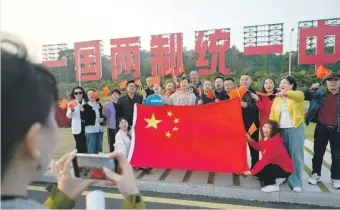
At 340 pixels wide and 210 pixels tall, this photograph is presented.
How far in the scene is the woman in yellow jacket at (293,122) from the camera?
3.77m

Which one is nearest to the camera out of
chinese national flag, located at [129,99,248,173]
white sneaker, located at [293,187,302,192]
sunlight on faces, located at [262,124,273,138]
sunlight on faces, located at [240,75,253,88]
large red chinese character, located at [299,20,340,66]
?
white sneaker, located at [293,187,302,192]

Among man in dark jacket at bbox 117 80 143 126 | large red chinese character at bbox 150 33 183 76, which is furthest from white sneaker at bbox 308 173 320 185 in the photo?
large red chinese character at bbox 150 33 183 76

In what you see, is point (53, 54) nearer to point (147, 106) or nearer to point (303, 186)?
point (147, 106)

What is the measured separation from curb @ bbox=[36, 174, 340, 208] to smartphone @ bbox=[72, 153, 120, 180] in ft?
7.04

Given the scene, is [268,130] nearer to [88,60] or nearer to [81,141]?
[81,141]

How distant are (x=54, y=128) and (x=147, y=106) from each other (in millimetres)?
3926

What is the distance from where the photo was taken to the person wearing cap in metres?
3.84

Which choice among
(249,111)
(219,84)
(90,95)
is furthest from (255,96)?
(90,95)

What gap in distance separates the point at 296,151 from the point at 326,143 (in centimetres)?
50

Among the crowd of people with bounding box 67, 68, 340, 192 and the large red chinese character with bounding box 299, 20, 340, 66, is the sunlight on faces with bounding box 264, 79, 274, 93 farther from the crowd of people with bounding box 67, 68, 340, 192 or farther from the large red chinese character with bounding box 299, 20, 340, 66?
the large red chinese character with bounding box 299, 20, 340, 66

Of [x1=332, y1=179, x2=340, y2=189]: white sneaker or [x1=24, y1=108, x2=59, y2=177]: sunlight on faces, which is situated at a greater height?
[x1=24, y1=108, x2=59, y2=177]: sunlight on faces

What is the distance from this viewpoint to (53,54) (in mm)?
29047

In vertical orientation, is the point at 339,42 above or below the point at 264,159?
above

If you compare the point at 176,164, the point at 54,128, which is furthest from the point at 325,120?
the point at 54,128
